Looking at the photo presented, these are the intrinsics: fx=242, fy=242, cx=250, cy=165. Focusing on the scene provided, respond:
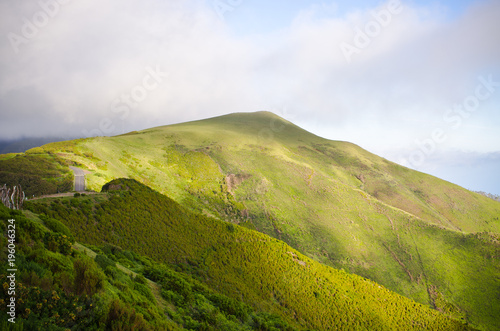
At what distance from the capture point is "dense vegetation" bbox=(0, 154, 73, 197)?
28.7 metres

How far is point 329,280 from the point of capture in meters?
31.7

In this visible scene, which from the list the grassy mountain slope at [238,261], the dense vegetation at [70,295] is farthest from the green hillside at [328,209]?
the dense vegetation at [70,295]

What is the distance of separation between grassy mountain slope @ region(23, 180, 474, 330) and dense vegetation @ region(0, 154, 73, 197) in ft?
25.6

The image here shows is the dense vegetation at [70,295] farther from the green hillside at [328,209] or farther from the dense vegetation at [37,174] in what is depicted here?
the green hillside at [328,209]

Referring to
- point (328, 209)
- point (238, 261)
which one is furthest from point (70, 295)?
point (328, 209)

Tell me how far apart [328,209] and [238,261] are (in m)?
45.3

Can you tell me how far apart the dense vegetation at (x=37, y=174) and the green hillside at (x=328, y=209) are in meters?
3.40

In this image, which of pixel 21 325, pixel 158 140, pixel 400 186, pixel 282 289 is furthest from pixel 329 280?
pixel 400 186

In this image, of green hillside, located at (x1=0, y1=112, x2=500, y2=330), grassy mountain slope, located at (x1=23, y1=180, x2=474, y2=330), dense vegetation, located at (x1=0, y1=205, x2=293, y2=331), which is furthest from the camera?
green hillside, located at (x1=0, y1=112, x2=500, y2=330)

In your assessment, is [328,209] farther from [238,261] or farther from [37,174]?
[37,174]

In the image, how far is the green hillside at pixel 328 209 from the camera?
1961 inches

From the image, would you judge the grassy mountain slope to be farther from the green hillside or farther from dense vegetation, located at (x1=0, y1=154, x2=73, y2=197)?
the green hillside

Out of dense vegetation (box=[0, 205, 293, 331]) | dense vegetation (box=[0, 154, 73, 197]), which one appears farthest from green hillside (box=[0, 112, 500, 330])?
dense vegetation (box=[0, 205, 293, 331])

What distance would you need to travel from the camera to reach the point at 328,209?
67.8 m
